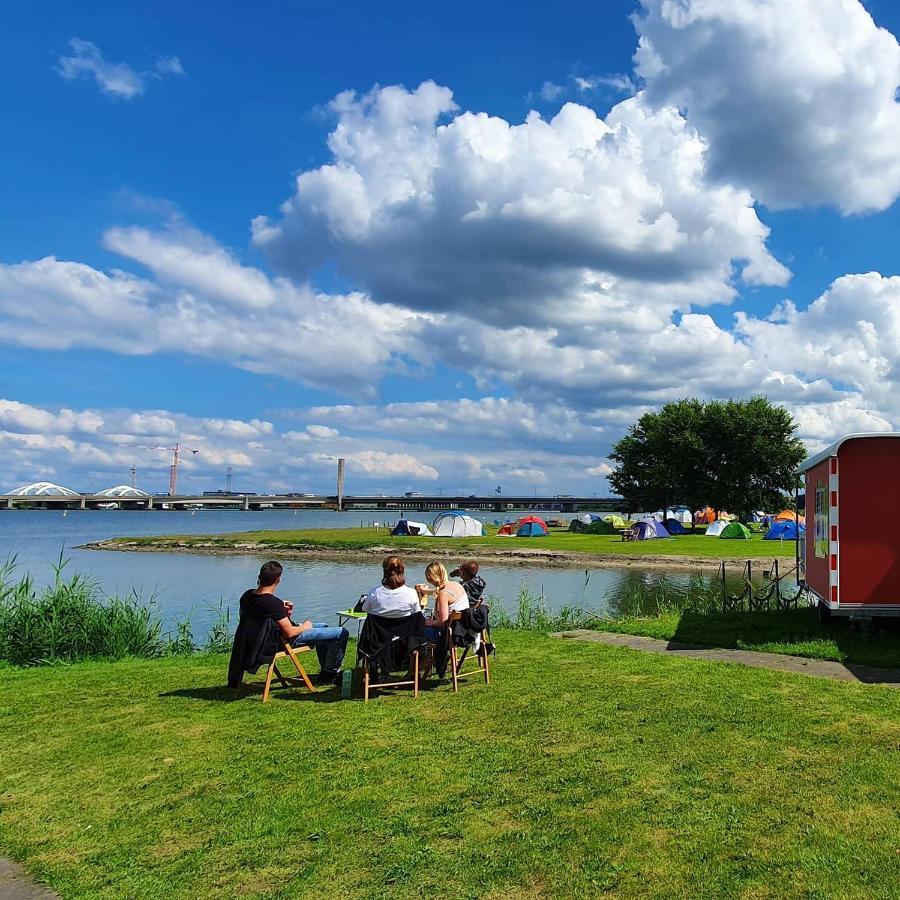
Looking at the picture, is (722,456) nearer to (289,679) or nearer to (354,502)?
(289,679)

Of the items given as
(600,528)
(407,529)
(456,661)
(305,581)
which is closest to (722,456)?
(600,528)

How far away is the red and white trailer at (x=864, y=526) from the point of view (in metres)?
9.67

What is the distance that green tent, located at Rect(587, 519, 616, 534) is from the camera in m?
59.2

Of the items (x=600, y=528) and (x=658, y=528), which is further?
(x=600, y=528)

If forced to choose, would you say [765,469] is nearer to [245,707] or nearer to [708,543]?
[708,543]

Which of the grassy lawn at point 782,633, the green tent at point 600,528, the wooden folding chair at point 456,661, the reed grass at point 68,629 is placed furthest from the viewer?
the green tent at point 600,528

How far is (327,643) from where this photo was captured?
795 centimetres

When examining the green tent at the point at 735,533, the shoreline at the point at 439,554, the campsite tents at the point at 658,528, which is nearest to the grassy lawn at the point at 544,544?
the shoreline at the point at 439,554

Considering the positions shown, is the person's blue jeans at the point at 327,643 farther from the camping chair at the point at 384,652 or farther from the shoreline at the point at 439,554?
the shoreline at the point at 439,554

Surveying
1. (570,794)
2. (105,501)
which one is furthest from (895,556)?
(105,501)

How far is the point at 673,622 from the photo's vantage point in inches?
502

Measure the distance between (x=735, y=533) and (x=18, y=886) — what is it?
159ft

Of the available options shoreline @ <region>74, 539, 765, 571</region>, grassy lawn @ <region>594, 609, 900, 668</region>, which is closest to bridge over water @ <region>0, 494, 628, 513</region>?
shoreline @ <region>74, 539, 765, 571</region>

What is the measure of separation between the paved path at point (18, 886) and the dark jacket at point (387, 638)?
3705mm
